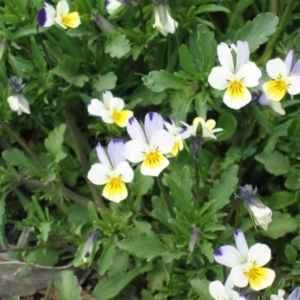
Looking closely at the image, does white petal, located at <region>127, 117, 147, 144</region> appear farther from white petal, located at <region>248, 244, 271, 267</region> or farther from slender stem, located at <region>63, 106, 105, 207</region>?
slender stem, located at <region>63, 106, 105, 207</region>

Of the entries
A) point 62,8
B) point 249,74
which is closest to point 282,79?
point 249,74

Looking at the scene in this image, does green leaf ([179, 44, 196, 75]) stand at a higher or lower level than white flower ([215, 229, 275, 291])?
higher

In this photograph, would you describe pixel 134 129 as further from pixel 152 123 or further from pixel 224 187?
pixel 224 187

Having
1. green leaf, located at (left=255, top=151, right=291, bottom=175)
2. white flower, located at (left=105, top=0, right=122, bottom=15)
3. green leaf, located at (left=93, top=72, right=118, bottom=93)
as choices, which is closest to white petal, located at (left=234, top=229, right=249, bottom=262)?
green leaf, located at (left=255, top=151, right=291, bottom=175)

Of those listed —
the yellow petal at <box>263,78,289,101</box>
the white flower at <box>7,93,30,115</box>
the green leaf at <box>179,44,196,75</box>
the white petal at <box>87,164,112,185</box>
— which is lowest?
the white petal at <box>87,164,112,185</box>

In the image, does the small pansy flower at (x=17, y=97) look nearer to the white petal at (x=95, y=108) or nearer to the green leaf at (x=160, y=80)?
the white petal at (x=95, y=108)

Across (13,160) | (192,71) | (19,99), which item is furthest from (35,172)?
(192,71)

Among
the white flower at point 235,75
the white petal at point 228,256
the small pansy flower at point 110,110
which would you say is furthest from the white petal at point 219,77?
the white petal at point 228,256
